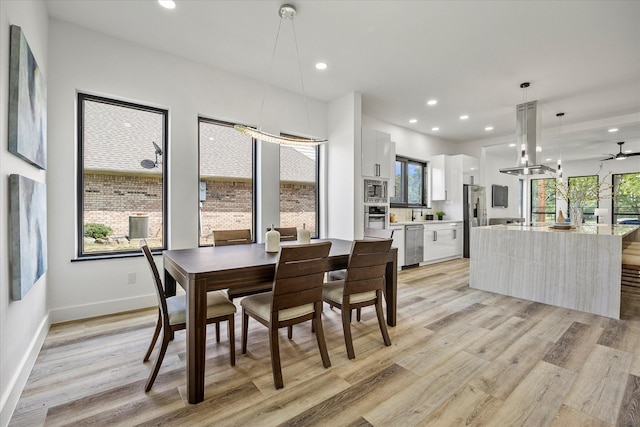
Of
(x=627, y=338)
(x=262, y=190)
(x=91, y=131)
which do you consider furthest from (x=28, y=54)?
(x=627, y=338)

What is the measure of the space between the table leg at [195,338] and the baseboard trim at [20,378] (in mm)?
865

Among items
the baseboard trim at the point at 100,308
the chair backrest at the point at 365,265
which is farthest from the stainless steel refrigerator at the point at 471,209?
the baseboard trim at the point at 100,308

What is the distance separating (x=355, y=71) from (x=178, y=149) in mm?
2425

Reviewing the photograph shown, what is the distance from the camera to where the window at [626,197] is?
322 inches

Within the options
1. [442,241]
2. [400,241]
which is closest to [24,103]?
[400,241]

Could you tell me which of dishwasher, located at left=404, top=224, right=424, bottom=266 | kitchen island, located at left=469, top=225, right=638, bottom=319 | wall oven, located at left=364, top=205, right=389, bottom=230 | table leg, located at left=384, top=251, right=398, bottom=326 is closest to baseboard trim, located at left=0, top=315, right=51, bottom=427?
table leg, located at left=384, top=251, right=398, bottom=326

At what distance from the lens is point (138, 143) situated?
3.33 metres

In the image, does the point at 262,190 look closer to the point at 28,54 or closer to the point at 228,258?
the point at 228,258

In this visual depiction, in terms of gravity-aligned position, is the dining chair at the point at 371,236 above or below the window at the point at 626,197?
below

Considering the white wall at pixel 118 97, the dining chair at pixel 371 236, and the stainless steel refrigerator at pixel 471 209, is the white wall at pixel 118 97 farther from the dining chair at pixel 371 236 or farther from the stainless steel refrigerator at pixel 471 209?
the stainless steel refrigerator at pixel 471 209

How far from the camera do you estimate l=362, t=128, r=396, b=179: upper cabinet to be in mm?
4793

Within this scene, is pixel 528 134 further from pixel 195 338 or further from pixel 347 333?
pixel 195 338

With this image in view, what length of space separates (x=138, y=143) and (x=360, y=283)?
2.92 metres

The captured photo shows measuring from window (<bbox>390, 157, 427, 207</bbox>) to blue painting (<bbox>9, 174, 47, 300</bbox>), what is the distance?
5.41 m
